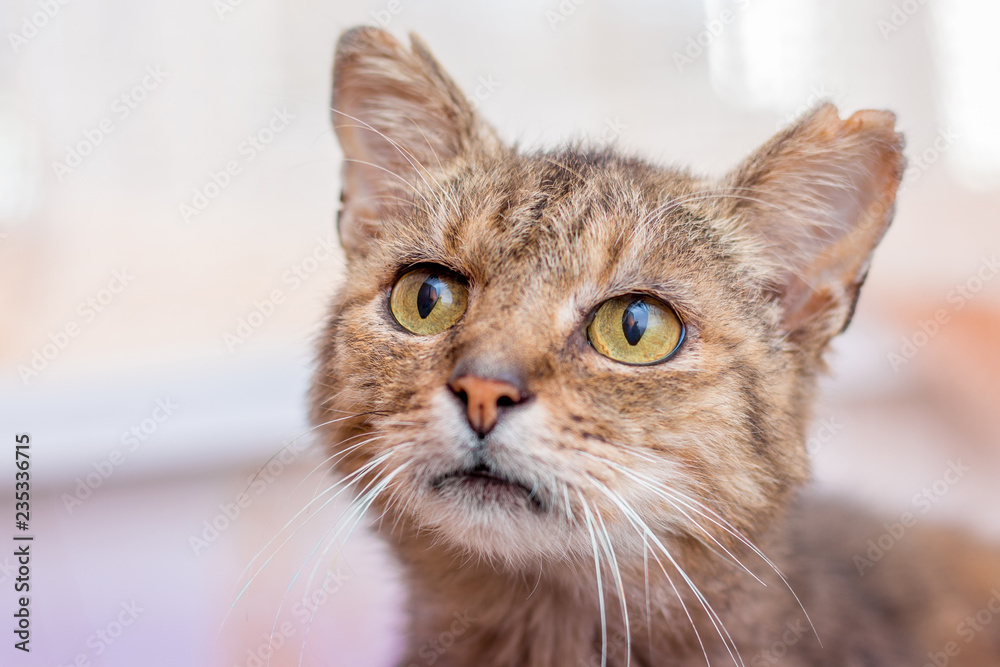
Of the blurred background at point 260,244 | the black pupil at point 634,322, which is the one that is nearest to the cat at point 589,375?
the black pupil at point 634,322

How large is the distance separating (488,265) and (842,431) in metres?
1.49

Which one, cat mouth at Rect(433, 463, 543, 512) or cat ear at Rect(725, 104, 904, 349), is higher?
cat ear at Rect(725, 104, 904, 349)

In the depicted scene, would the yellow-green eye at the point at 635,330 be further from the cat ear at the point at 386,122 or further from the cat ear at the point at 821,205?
the cat ear at the point at 386,122

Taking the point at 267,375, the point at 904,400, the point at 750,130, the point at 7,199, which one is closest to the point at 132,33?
the point at 7,199

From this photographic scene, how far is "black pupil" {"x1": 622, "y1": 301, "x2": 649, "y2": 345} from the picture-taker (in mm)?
875

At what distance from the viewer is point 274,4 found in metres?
1.92

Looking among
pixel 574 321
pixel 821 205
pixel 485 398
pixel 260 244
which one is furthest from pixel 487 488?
pixel 260 244

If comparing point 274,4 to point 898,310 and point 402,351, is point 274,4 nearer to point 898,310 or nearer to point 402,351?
point 402,351

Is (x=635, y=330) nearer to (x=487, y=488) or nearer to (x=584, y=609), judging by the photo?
(x=487, y=488)

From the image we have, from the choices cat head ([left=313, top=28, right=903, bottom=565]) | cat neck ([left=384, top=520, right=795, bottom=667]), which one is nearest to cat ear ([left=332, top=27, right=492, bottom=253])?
cat head ([left=313, top=28, right=903, bottom=565])

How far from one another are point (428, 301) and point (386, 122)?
1.23 ft

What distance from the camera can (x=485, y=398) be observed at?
72cm

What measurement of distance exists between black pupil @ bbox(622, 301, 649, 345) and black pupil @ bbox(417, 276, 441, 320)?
0.26m

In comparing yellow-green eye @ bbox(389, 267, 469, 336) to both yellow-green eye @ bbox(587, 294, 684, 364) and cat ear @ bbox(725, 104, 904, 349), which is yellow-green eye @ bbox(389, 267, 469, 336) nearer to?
yellow-green eye @ bbox(587, 294, 684, 364)
